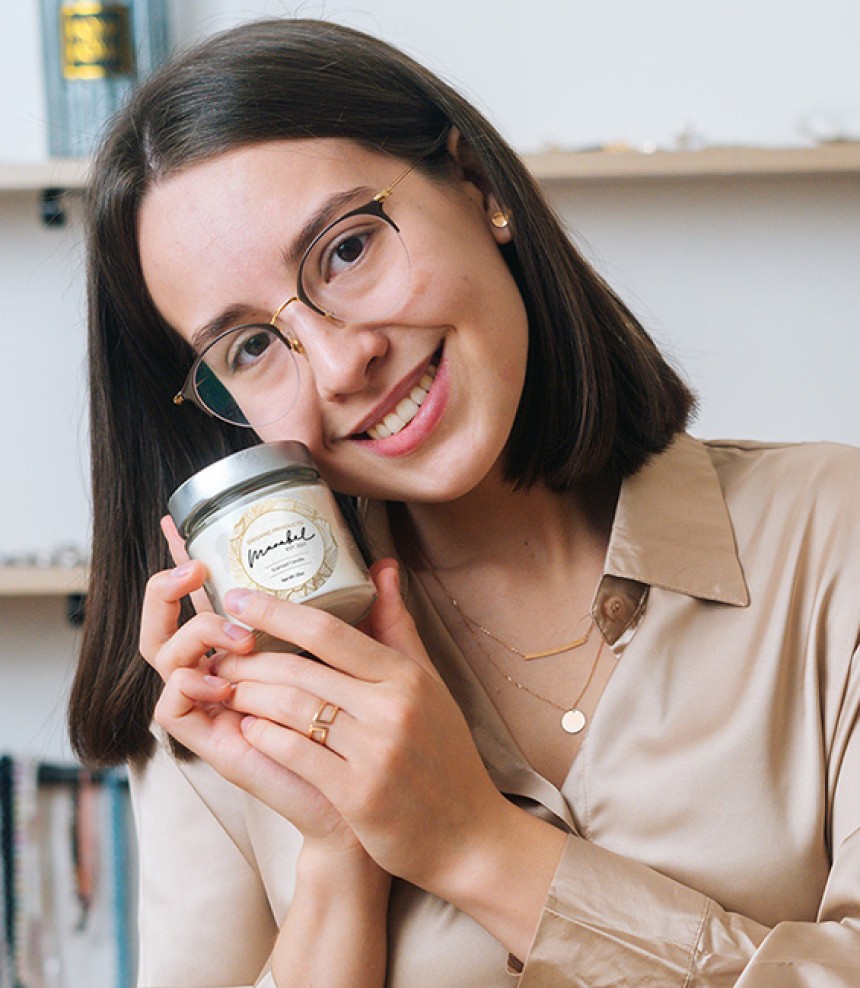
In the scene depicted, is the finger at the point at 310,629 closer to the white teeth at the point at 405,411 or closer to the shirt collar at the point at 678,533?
the white teeth at the point at 405,411

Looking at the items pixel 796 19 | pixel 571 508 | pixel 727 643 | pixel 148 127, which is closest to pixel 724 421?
pixel 796 19

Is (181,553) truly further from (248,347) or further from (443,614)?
(443,614)

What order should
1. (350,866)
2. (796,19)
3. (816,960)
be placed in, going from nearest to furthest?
1. (816,960)
2. (350,866)
3. (796,19)

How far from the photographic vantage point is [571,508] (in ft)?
3.92

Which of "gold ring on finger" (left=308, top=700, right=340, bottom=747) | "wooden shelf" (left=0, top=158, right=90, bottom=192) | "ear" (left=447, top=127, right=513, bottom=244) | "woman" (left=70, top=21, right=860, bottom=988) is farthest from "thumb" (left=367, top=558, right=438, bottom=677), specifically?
"wooden shelf" (left=0, top=158, right=90, bottom=192)

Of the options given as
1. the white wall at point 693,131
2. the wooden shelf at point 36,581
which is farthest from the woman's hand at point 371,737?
the white wall at point 693,131

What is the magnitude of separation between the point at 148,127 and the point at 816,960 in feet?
2.74

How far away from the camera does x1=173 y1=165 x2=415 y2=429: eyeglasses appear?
3.16 feet

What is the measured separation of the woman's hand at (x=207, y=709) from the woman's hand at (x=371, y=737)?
0.08 ft

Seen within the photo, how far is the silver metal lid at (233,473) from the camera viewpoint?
89 cm

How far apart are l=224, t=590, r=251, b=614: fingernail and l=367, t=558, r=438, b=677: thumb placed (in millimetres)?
141

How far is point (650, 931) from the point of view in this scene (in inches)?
35.5

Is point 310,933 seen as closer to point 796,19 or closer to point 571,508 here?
point 571,508

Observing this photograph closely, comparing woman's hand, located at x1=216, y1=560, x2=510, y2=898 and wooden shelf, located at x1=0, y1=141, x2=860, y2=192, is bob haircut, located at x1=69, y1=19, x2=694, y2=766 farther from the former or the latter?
wooden shelf, located at x1=0, y1=141, x2=860, y2=192
